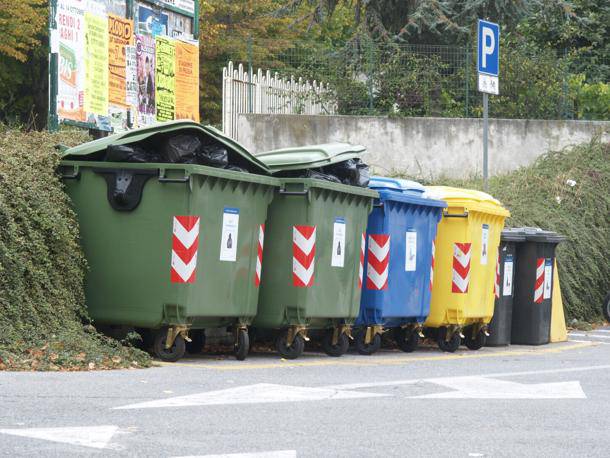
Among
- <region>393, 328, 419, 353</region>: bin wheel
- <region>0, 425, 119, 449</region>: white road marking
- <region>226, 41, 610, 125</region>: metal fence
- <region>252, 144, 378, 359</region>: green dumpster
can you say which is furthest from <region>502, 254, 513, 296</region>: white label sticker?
<region>0, 425, 119, 449</region>: white road marking

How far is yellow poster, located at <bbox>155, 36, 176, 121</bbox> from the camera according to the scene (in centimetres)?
1655

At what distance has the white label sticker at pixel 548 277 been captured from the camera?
1616cm

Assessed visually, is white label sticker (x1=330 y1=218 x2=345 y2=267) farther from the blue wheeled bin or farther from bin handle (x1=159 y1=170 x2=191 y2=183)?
bin handle (x1=159 y1=170 x2=191 y2=183)

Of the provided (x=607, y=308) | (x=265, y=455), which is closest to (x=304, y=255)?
(x=265, y=455)

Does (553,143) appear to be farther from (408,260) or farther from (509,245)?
(408,260)

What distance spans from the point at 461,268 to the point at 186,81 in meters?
5.03

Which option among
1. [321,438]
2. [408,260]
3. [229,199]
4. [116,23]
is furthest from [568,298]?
[321,438]

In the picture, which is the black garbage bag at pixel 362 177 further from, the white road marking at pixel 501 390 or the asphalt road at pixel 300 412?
the white road marking at pixel 501 390

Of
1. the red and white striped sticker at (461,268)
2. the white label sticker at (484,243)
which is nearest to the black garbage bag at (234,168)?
the red and white striped sticker at (461,268)

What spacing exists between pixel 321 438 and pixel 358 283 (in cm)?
577

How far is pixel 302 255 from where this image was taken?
11.9 metres

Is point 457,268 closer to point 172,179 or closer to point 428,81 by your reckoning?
point 172,179

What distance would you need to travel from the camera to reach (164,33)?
661 inches

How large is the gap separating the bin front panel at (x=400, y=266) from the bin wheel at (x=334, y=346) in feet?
1.43
